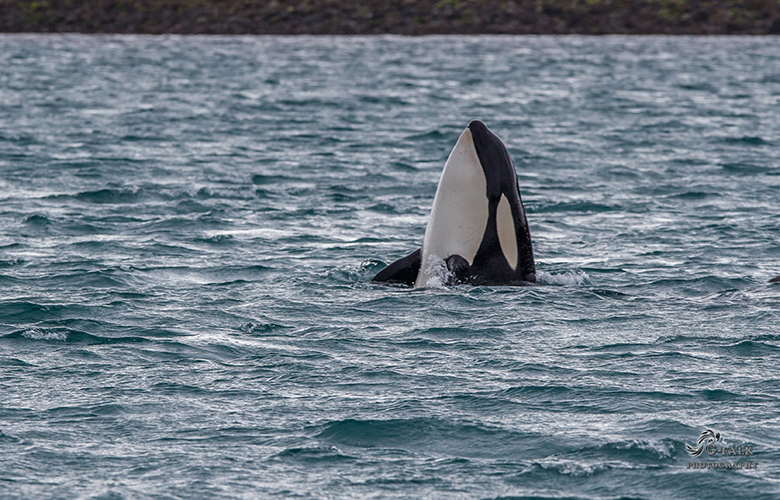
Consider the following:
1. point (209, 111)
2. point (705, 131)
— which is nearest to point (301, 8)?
point (209, 111)

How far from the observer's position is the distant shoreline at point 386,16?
9225cm

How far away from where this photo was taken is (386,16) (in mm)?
94688

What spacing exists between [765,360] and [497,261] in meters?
3.43

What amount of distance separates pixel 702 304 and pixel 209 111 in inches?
1019

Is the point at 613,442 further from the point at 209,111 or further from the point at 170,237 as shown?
the point at 209,111

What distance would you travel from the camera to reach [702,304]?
1232 cm

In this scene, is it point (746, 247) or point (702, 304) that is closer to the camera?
point (702, 304)

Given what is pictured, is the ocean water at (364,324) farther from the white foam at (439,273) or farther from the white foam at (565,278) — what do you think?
the white foam at (439,273)

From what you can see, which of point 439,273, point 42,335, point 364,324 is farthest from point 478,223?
point 42,335

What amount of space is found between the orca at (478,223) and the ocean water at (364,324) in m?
0.29

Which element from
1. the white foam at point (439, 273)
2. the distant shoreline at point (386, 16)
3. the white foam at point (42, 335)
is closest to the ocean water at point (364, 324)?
the white foam at point (42, 335)

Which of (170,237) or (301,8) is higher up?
(301,8)

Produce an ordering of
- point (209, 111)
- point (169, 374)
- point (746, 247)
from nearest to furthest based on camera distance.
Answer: point (169, 374), point (746, 247), point (209, 111)

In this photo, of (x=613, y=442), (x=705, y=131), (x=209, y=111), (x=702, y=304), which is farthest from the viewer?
(x=209, y=111)
